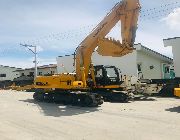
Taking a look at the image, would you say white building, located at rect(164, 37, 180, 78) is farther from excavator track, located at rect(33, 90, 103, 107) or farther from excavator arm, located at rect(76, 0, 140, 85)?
excavator track, located at rect(33, 90, 103, 107)

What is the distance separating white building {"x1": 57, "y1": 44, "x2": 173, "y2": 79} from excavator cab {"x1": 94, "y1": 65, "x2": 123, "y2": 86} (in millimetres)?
11086

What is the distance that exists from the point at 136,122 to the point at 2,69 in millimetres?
53317

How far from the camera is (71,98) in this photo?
54.6 feet

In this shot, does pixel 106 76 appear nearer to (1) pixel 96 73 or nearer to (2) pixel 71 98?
(1) pixel 96 73

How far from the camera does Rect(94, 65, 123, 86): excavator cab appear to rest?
1798 cm

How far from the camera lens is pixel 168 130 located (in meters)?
9.40

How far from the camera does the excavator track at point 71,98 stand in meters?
15.5

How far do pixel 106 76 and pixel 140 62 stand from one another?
13704 millimetres

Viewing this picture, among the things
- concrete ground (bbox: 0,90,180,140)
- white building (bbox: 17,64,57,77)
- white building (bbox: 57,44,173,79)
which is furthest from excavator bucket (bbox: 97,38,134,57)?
white building (bbox: 17,64,57,77)

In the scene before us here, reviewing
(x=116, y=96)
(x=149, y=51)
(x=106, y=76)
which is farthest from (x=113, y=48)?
(x=149, y=51)

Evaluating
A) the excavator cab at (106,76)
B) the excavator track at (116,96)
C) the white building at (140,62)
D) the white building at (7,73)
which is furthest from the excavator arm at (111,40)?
the white building at (7,73)

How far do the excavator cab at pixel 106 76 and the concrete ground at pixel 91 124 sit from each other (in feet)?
12.1

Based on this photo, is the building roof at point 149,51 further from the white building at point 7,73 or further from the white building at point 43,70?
the white building at point 7,73

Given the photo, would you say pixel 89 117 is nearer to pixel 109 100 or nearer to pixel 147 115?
pixel 147 115
